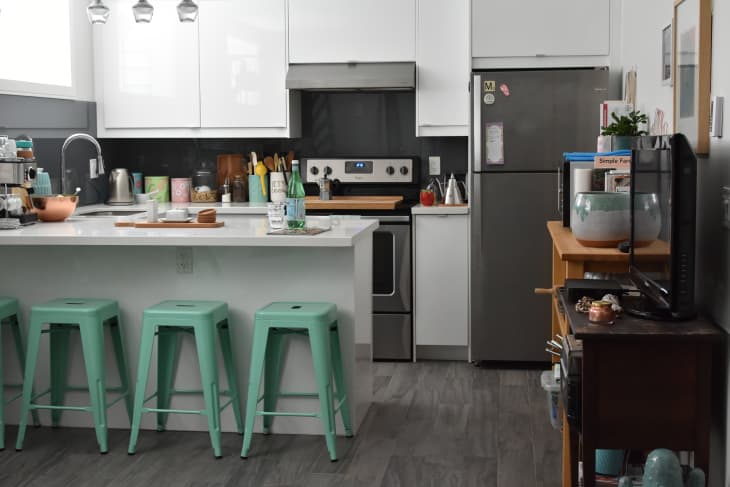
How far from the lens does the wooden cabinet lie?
567 cm

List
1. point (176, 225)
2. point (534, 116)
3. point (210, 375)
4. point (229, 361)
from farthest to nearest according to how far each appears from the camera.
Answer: point (534, 116), point (176, 225), point (229, 361), point (210, 375)

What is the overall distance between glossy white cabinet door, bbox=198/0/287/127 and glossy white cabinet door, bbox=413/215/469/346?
1161 millimetres

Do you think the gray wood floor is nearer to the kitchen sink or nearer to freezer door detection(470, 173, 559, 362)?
freezer door detection(470, 173, 559, 362)

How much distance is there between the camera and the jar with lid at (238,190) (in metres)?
6.04

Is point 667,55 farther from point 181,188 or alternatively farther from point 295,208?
point 181,188

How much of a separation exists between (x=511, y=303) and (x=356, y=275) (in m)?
1.51

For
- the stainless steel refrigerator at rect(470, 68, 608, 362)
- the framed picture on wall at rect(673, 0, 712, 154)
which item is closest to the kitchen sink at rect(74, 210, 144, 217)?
the stainless steel refrigerator at rect(470, 68, 608, 362)

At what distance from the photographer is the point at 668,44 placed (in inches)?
143

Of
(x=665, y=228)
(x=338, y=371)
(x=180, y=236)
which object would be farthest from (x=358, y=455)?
(x=665, y=228)

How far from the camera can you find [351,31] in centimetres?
556

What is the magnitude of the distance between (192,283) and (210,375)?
1.65ft

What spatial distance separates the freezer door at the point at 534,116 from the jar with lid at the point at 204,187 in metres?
1.84

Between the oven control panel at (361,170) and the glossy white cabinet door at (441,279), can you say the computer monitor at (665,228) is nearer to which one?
the glossy white cabinet door at (441,279)

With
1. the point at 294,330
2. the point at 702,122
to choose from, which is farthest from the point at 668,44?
the point at 294,330
